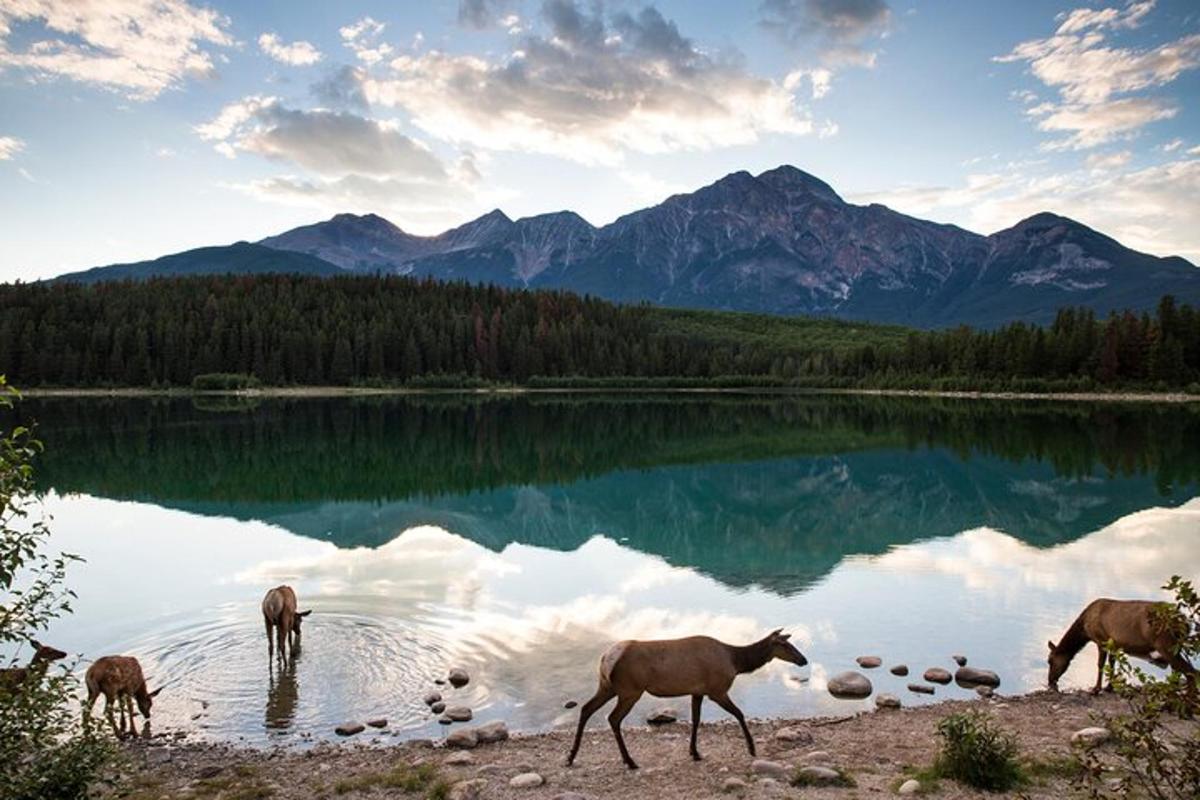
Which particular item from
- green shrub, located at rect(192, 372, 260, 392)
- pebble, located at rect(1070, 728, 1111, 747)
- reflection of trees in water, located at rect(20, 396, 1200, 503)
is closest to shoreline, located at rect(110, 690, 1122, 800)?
pebble, located at rect(1070, 728, 1111, 747)

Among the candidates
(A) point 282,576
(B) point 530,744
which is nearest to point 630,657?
(B) point 530,744

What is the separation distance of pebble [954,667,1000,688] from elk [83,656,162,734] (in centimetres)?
1600

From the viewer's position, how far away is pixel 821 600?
24.4 metres

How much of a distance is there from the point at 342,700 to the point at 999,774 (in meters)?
11.7

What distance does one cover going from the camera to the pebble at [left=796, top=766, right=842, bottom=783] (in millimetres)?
11242

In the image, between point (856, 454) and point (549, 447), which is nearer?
point (856, 454)

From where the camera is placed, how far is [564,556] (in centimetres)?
3125

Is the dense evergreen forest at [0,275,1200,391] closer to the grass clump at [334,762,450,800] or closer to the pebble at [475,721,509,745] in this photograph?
the pebble at [475,721,509,745]

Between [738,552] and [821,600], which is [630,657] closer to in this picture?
[821,600]

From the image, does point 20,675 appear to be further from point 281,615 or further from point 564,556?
point 564,556

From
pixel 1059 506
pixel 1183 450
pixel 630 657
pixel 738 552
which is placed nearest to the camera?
pixel 630 657

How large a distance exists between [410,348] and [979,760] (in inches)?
6805

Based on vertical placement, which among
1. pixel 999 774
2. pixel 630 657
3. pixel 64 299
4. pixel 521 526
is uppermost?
pixel 64 299

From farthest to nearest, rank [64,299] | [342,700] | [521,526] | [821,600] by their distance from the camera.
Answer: [64,299]
[521,526]
[821,600]
[342,700]
